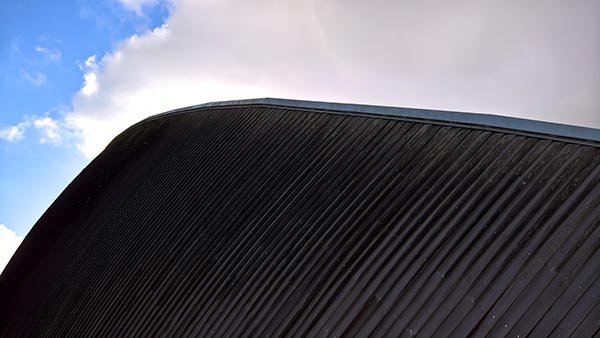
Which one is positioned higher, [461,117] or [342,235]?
[461,117]

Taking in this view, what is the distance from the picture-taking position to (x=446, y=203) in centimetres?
661

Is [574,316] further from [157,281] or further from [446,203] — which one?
[157,281]

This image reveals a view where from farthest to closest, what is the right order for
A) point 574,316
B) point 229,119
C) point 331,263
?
point 229,119 → point 331,263 → point 574,316

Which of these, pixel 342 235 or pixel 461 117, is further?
pixel 461 117

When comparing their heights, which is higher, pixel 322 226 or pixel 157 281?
pixel 322 226

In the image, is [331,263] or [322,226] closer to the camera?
[331,263]

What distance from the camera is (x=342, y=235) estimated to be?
24.2 ft

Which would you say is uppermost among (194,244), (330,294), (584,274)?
(584,274)

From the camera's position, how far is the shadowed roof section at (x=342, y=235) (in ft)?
17.5

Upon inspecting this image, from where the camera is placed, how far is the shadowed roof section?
5.32 metres

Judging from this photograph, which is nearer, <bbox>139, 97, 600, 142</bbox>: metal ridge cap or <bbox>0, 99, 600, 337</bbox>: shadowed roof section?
<bbox>0, 99, 600, 337</bbox>: shadowed roof section

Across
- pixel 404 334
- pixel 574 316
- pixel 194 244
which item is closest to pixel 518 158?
pixel 574 316

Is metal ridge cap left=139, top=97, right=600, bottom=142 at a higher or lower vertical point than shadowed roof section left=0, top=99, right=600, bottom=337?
higher

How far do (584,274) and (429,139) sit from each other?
11.9 ft
